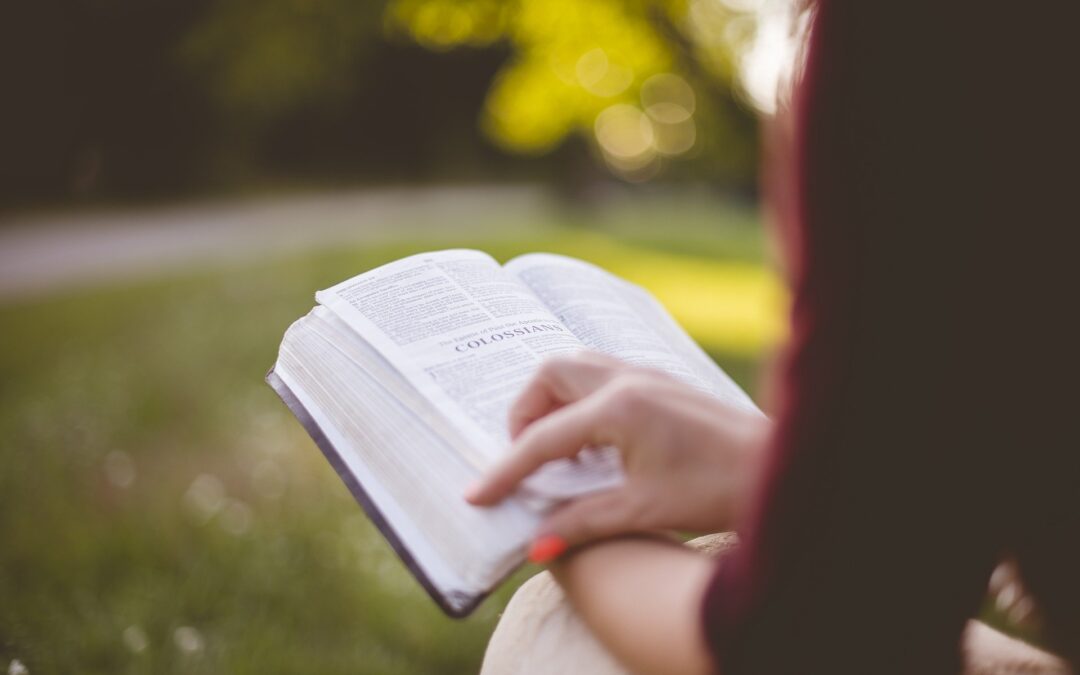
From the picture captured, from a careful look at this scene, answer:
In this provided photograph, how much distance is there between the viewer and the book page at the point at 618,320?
116cm

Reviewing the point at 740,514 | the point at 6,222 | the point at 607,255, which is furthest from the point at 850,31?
the point at 6,222

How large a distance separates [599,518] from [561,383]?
15 centimetres

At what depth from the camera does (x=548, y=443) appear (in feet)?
2.47

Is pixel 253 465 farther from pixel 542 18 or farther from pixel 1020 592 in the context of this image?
pixel 542 18

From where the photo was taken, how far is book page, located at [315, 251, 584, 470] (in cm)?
91

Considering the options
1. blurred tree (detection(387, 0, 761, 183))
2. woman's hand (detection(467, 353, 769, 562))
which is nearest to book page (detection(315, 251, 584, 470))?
woman's hand (detection(467, 353, 769, 562))

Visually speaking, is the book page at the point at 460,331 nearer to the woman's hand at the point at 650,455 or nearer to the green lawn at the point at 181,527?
the woman's hand at the point at 650,455

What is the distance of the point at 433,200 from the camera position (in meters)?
19.7

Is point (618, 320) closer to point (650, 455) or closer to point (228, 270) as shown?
point (650, 455)

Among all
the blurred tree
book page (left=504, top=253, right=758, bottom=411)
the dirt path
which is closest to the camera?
book page (left=504, top=253, right=758, bottom=411)

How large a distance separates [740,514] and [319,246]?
30.9ft

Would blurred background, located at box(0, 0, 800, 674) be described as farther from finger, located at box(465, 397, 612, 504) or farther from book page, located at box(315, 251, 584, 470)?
book page, located at box(315, 251, 584, 470)

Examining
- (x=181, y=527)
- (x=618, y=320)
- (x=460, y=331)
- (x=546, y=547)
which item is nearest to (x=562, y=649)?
(x=546, y=547)

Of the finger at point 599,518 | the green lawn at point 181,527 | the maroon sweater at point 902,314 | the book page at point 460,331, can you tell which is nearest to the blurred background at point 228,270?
the green lawn at point 181,527
